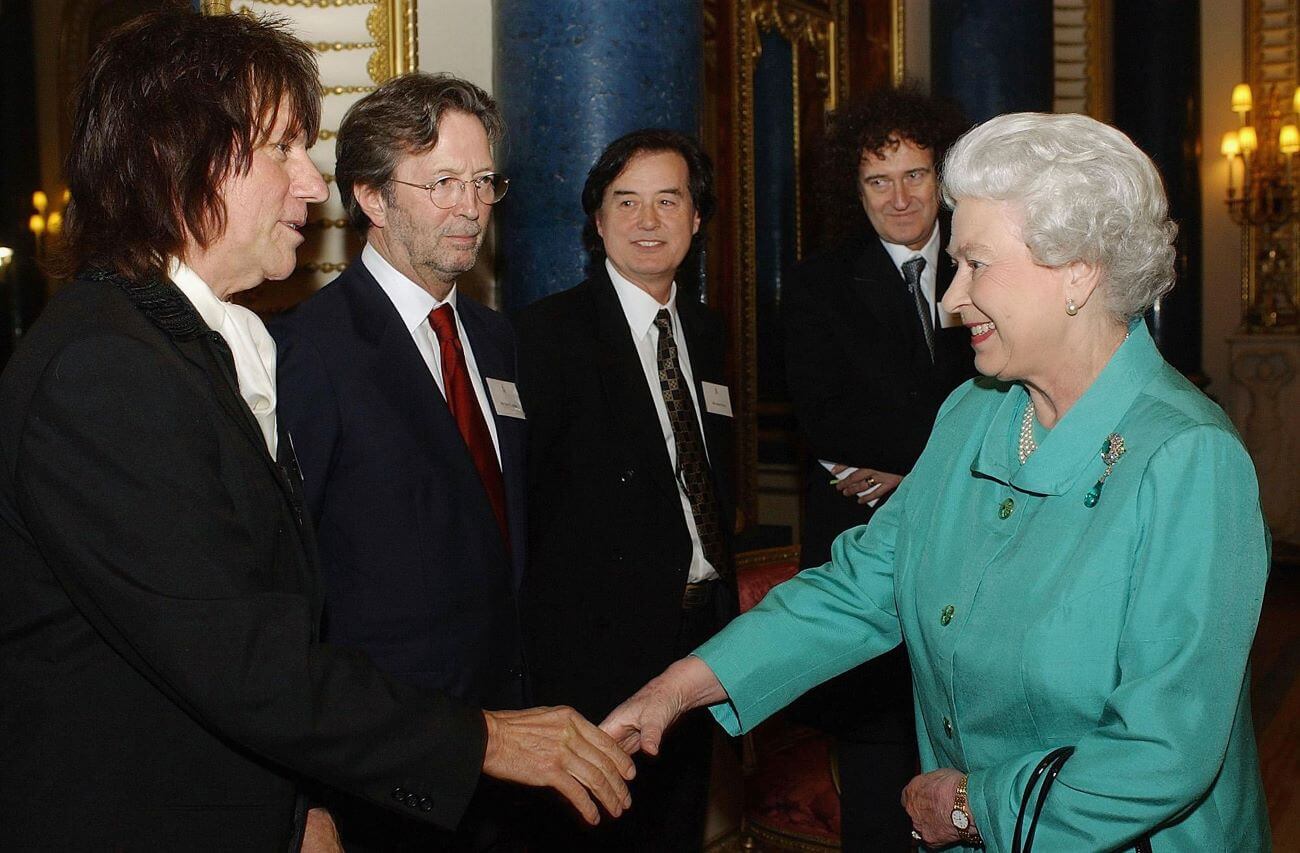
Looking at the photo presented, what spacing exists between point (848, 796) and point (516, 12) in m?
2.21

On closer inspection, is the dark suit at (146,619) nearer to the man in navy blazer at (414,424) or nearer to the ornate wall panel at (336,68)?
the man in navy blazer at (414,424)

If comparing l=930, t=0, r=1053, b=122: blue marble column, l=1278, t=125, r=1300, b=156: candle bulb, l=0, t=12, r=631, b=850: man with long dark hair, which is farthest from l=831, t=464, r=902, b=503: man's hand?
l=1278, t=125, r=1300, b=156: candle bulb

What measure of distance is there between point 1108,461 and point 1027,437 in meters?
0.21

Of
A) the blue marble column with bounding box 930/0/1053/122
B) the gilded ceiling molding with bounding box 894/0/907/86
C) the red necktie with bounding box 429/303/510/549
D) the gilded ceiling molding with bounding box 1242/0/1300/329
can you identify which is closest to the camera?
the red necktie with bounding box 429/303/510/549

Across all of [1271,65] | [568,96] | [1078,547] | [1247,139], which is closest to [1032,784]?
[1078,547]

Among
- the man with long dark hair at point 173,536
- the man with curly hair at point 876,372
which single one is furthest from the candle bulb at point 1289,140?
the man with long dark hair at point 173,536

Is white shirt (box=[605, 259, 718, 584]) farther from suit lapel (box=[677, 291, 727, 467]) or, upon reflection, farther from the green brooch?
the green brooch

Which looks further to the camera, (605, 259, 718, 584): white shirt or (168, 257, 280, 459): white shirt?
(605, 259, 718, 584): white shirt

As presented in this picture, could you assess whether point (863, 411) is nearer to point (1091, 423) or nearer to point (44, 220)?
point (1091, 423)

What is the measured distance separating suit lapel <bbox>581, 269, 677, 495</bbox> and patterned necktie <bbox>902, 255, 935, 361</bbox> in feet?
2.57

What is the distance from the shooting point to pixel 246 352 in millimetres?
1826

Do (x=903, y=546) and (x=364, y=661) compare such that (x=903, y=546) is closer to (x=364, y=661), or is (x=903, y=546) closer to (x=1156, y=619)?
(x=1156, y=619)

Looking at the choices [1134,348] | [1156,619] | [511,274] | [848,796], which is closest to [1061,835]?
[1156,619]

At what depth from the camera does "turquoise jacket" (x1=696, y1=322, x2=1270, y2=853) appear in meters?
1.60
